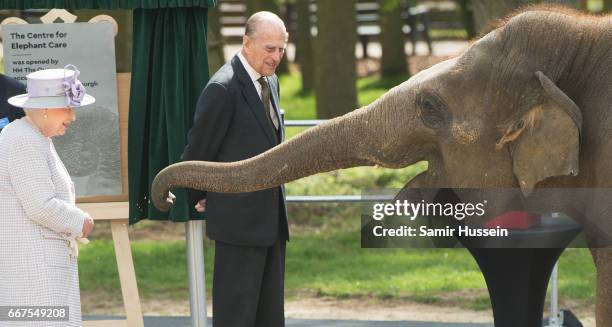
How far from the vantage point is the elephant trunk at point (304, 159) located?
5324mm

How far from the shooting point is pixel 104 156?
7.56 metres

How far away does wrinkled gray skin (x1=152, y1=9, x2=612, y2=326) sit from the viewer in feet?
16.8

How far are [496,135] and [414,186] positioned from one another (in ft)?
1.67

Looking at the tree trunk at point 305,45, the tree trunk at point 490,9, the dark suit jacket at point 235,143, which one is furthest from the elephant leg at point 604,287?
the tree trunk at point 305,45

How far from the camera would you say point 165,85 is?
732 cm

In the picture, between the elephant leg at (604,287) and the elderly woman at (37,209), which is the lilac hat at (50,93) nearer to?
the elderly woman at (37,209)

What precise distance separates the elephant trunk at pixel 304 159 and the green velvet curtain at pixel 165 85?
1859 millimetres

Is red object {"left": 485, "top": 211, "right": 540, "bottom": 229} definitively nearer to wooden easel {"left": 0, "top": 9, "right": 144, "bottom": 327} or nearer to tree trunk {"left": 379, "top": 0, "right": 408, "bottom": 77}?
wooden easel {"left": 0, "top": 9, "right": 144, "bottom": 327}

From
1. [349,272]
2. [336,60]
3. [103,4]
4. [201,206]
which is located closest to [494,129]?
[201,206]

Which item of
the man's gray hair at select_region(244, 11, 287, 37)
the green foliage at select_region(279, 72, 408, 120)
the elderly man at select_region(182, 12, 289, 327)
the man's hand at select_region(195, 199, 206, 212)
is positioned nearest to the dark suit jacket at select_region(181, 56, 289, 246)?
the elderly man at select_region(182, 12, 289, 327)

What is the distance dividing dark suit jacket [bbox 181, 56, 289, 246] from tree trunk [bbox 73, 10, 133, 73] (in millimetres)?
2648

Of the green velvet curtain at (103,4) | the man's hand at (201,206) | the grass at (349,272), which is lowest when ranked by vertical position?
the grass at (349,272)

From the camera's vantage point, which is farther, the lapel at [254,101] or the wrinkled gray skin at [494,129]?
the lapel at [254,101]
